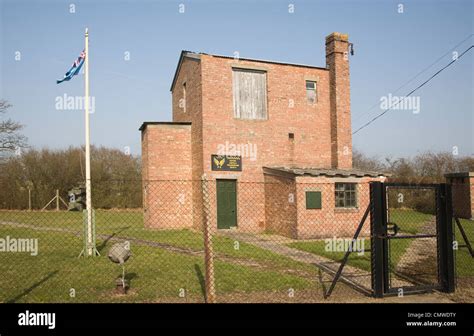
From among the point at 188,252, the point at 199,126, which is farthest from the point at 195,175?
the point at 188,252

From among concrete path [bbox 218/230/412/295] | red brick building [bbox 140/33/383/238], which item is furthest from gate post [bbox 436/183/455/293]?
red brick building [bbox 140/33/383/238]

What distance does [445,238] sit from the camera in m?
6.98

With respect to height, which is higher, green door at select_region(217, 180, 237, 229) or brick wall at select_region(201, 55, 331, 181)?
brick wall at select_region(201, 55, 331, 181)

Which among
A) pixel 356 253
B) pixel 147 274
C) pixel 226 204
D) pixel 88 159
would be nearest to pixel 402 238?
pixel 356 253

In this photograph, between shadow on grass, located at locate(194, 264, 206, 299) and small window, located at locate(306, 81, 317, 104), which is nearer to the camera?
shadow on grass, located at locate(194, 264, 206, 299)

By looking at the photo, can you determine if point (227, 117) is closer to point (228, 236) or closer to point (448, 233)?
point (228, 236)

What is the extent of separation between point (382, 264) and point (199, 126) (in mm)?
13539

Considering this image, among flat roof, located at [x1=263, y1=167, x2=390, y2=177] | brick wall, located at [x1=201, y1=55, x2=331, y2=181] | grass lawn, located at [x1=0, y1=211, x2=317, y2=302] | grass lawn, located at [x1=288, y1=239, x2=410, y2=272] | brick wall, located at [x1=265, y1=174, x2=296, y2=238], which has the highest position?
brick wall, located at [x1=201, y1=55, x2=331, y2=181]

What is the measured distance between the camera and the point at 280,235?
17.2 m

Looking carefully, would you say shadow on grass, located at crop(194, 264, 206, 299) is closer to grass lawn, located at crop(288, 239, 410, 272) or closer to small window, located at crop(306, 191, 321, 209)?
grass lawn, located at crop(288, 239, 410, 272)

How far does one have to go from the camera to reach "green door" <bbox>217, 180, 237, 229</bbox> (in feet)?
59.9

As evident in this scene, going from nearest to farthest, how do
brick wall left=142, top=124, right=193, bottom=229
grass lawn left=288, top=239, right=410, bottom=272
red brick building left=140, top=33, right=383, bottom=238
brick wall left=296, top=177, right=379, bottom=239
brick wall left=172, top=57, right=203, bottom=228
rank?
grass lawn left=288, top=239, right=410, bottom=272 < brick wall left=296, top=177, right=379, bottom=239 < red brick building left=140, top=33, right=383, bottom=238 < brick wall left=172, top=57, right=203, bottom=228 < brick wall left=142, top=124, right=193, bottom=229

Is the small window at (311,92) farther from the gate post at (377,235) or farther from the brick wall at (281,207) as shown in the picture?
the gate post at (377,235)

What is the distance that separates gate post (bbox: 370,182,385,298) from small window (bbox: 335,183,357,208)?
1046cm
